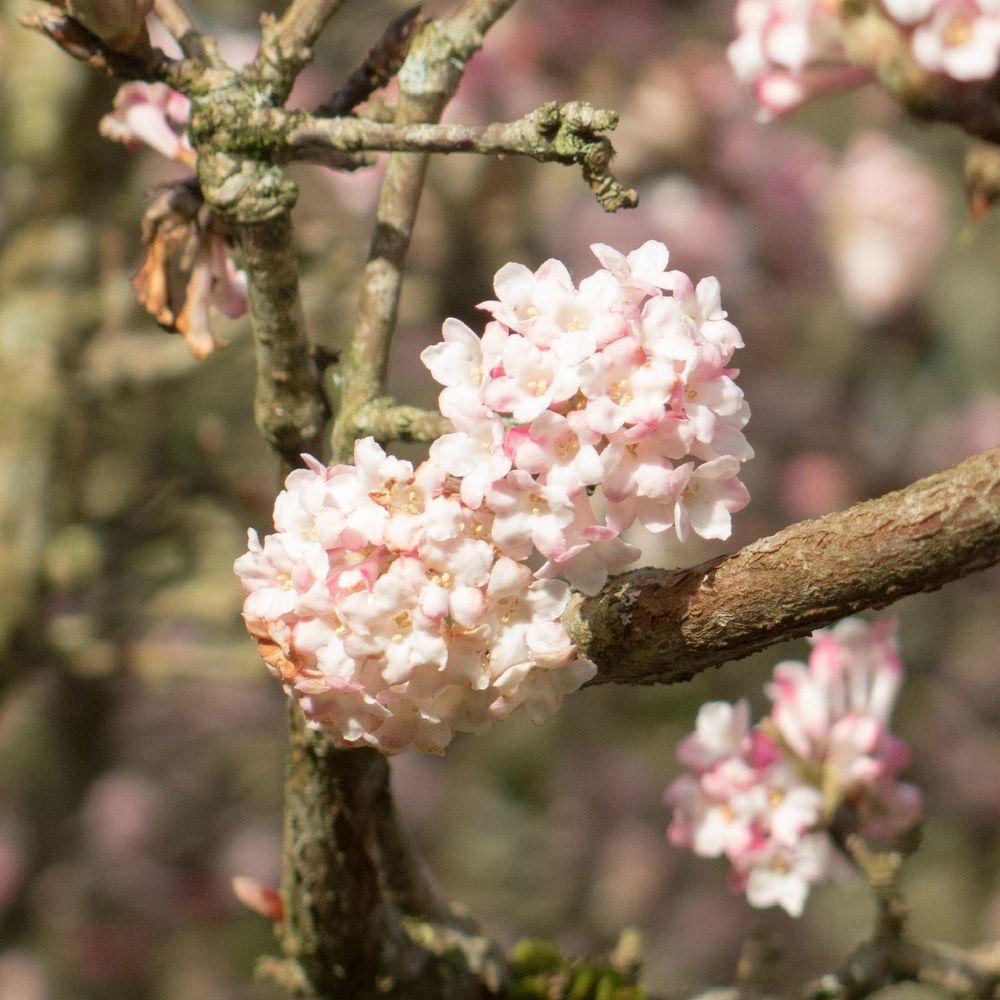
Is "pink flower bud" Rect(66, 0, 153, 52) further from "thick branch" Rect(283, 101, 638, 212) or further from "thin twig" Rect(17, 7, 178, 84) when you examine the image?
"thick branch" Rect(283, 101, 638, 212)

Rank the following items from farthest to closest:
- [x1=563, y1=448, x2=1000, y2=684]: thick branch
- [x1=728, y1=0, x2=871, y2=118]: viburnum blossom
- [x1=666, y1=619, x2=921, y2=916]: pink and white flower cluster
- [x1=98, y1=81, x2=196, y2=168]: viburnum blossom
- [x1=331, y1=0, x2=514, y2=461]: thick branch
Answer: [x1=728, y1=0, x2=871, y2=118]: viburnum blossom < [x1=666, y1=619, x2=921, y2=916]: pink and white flower cluster < [x1=98, y1=81, x2=196, y2=168]: viburnum blossom < [x1=331, y1=0, x2=514, y2=461]: thick branch < [x1=563, y1=448, x2=1000, y2=684]: thick branch

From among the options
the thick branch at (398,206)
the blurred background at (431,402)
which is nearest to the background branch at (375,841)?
the thick branch at (398,206)

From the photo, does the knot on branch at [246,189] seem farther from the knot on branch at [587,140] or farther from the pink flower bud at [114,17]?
the knot on branch at [587,140]

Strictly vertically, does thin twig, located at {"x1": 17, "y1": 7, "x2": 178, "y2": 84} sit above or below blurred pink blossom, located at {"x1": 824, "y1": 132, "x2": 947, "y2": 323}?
below

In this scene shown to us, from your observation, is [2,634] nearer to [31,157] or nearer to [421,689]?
[31,157]

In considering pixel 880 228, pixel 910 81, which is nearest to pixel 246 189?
pixel 910 81

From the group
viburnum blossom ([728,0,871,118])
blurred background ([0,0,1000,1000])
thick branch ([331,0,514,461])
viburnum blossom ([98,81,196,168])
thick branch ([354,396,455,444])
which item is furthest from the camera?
blurred background ([0,0,1000,1000])

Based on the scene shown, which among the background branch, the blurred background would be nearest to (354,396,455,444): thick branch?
the background branch

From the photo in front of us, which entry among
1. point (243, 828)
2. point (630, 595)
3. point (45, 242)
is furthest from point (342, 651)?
point (243, 828)
